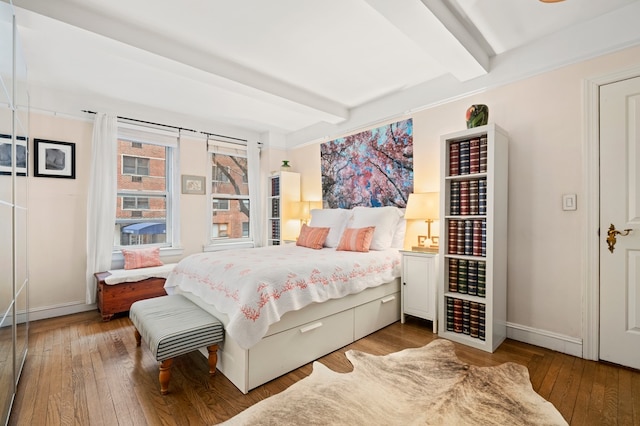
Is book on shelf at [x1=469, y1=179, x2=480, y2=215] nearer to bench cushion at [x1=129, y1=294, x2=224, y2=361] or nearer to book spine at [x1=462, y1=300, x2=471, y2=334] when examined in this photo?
book spine at [x1=462, y1=300, x2=471, y2=334]

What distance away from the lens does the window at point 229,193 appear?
15.4 feet

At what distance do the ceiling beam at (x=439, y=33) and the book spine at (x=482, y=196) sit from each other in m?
1.10

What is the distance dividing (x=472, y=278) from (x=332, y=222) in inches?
67.3

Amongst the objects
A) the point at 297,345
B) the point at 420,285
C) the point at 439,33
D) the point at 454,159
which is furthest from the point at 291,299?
the point at 439,33

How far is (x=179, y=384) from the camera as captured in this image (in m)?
1.97

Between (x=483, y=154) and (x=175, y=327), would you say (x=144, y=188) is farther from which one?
(x=483, y=154)

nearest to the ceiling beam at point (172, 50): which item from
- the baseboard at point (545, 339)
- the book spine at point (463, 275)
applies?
the book spine at point (463, 275)

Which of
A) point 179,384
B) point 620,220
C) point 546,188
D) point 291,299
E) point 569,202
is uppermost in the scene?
point 546,188

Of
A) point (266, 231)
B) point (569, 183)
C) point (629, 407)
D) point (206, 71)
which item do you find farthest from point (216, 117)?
point (629, 407)

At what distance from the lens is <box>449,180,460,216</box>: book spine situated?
2.72 meters

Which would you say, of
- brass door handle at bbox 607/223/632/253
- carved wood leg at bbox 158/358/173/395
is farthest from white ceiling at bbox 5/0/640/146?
carved wood leg at bbox 158/358/173/395

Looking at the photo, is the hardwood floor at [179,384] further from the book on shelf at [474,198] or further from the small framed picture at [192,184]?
the small framed picture at [192,184]

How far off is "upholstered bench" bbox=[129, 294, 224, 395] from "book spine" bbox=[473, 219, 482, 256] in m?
2.18

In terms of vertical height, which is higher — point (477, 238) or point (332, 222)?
point (332, 222)
